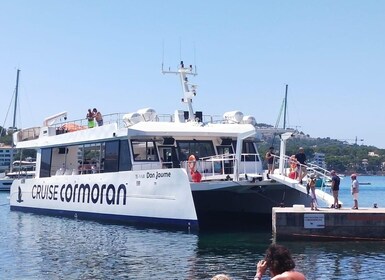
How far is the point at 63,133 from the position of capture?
31.7 m

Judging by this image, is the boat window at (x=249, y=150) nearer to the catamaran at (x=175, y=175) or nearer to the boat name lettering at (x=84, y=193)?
the catamaran at (x=175, y=175)

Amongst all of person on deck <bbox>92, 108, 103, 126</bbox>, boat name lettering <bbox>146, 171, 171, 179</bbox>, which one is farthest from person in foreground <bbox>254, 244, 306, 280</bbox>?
person on deck <bbox>92, 108, 103, 126</bbox>

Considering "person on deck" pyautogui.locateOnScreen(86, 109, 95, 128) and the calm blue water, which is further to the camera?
"person on deck" pyautogui.locateOnScreen(86, 109, 95, 128)

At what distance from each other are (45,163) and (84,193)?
605 cm

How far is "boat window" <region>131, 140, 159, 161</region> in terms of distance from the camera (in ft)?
82.8

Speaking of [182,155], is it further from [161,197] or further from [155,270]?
[155,270]

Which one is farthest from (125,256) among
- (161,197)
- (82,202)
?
(82,202)

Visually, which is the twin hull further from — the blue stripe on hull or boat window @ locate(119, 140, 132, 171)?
boat window @ locate(119, 140, 132, 171)

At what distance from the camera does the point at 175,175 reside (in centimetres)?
2189

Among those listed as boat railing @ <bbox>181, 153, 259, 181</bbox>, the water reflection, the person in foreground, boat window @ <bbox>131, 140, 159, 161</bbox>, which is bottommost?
→ the water reflection

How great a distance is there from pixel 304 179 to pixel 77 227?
8792mm

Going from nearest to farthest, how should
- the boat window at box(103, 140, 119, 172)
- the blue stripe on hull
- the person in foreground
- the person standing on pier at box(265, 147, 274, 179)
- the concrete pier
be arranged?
the person in foreground
the concrete pier
the blue stripe on hull
the person standing on pier at box(265, 147, 274, 179)
the boat window at box(103, 140, 119, 172)

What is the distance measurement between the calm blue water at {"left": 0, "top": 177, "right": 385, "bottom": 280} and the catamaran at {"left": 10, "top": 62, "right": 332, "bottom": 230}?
138 centimetres

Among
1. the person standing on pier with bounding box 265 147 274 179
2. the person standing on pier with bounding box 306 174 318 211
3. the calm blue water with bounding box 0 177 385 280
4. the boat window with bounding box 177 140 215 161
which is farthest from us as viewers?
the boat window with bounding box 177 140 215 161
